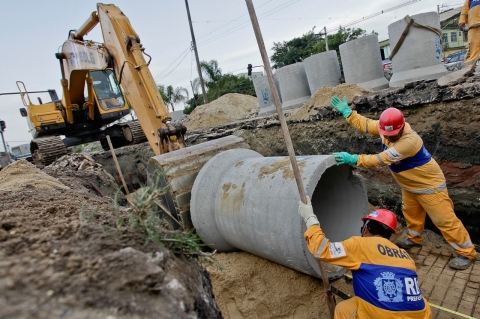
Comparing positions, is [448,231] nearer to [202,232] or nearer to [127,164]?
[202,232]

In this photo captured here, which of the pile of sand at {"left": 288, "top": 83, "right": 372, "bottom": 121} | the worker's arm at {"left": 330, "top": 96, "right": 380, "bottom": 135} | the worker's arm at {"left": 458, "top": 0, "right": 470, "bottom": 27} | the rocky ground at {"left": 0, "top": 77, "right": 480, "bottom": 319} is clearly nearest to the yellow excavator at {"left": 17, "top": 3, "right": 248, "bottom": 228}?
the rocky ground at {"left": 0, "top": 77, "right": 480, "bottom": 319}

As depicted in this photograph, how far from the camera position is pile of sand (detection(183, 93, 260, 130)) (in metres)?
12.3

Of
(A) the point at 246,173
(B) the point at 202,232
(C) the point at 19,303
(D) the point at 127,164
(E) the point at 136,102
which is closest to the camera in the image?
(C) the point at 19,303

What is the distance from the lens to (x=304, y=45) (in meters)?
37.0

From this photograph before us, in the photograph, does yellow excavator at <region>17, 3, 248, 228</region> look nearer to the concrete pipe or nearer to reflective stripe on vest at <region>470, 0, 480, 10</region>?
the concrete pipe

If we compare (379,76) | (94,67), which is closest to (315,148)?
(379,76)

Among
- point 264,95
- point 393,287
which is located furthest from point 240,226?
point 264,95

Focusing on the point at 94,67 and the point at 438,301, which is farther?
the point at 94,67

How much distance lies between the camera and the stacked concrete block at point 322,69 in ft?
23.8

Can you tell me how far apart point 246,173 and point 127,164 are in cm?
673

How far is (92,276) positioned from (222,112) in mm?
12784

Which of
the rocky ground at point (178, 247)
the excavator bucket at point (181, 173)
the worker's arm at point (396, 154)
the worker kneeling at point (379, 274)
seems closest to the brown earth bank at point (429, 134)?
the rocky ground at point (178, 247)

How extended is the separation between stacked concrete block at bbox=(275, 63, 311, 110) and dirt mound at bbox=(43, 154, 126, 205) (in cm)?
477

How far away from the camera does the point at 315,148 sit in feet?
19.3
